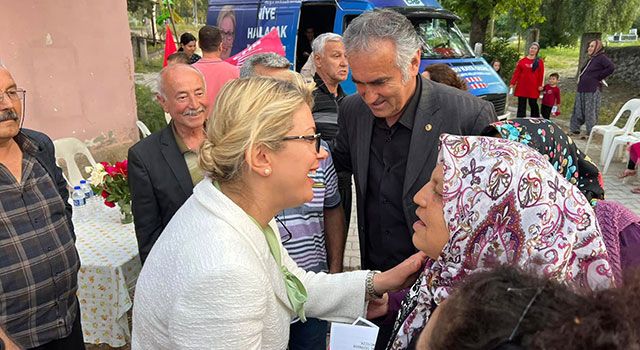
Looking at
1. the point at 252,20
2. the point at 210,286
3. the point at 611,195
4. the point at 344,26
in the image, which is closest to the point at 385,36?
the point at 210,286

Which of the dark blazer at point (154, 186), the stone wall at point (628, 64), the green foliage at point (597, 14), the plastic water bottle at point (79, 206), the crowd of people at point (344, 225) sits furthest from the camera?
the green foliage at point (597, 14)

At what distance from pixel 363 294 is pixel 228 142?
82cm

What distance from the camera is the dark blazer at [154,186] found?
2277mm

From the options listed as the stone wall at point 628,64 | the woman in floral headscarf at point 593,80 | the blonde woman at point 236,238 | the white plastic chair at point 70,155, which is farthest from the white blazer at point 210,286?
the stone wall at point 628,64

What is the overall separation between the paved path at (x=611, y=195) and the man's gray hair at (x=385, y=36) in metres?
2.76

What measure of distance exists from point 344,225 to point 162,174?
3.33ft

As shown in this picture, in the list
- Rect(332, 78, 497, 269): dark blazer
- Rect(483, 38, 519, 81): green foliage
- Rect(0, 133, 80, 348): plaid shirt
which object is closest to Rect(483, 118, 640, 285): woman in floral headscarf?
Rect(332, 78, 497, 269): dark blazer

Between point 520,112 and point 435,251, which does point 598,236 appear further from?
point 520,112

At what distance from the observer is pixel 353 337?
149 centimetres

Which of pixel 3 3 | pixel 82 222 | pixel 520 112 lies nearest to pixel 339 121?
pixel 82 222

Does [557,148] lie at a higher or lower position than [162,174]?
higher

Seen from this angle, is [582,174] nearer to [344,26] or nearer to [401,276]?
[401,276]

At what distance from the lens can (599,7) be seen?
17516mm

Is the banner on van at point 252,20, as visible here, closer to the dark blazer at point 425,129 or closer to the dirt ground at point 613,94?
the dark blazer at point 425,129
